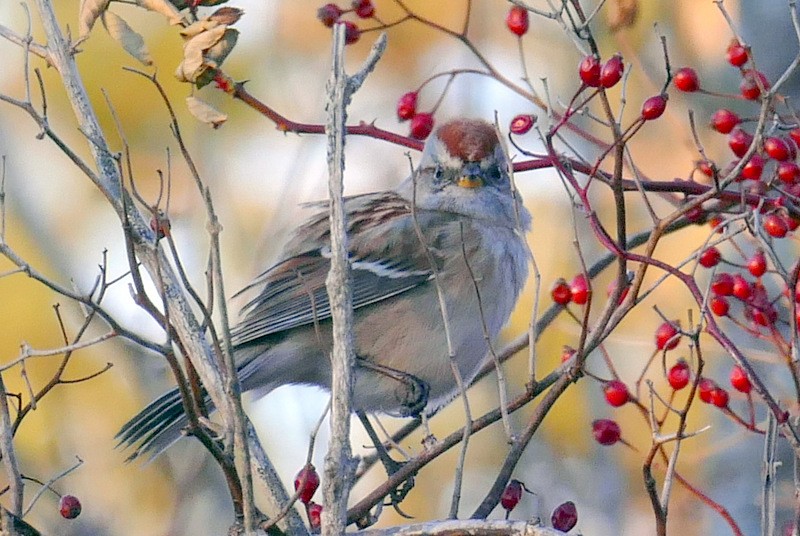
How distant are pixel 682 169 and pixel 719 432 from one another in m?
1.78

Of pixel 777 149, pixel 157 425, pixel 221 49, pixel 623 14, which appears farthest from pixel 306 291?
pixel 777 149

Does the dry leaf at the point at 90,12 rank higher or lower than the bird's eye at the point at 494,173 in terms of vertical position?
lower

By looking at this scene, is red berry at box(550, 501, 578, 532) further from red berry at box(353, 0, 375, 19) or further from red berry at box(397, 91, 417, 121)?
red berry at box(353, 0, 375, 19)

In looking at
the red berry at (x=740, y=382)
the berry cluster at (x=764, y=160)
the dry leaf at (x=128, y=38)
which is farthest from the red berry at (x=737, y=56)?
the dry leaf at (x=128, y=38)

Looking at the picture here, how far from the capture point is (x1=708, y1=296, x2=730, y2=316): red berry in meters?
3.44

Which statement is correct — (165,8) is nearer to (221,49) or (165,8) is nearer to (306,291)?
(221,49)

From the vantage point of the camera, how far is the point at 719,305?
3443 millimetres

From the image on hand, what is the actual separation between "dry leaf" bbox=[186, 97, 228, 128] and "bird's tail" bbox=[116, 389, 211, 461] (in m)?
1.14

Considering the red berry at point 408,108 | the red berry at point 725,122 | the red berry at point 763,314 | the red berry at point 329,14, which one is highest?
the red berry at point 329,14

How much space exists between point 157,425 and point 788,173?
2.23 meters

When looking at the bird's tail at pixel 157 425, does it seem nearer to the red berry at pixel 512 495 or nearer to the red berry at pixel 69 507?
the red berry at pixel 69 507

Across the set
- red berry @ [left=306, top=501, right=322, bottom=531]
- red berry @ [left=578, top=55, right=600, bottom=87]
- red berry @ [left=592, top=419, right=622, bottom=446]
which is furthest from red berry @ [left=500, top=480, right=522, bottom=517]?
red berry @ [left=578, top=55, right=600, bottom=87]

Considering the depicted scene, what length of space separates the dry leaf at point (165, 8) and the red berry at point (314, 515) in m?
1.42

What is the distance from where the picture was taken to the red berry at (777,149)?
3.30 m
